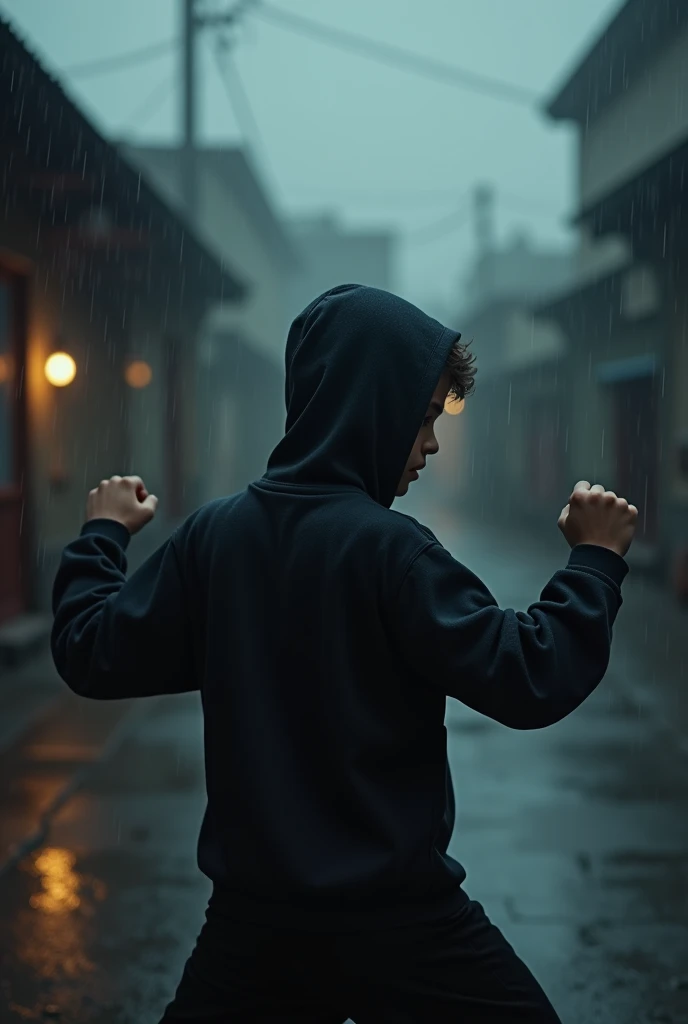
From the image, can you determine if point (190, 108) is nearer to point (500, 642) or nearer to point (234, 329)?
point (234, 329)

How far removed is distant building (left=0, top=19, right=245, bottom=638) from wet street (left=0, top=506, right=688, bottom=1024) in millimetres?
2373

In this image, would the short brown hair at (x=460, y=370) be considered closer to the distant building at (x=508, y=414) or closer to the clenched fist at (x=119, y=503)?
the clenched fist at (x=119, y=503)

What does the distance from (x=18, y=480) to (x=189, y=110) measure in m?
8.38

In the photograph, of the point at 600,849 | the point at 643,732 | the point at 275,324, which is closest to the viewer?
the point at 600,849

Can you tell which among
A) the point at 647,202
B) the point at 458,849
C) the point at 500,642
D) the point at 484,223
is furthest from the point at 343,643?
the point at 484,223

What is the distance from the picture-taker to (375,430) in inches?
68.1

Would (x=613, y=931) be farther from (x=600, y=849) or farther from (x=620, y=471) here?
(x=620, y=471)

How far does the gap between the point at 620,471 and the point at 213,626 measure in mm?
15052

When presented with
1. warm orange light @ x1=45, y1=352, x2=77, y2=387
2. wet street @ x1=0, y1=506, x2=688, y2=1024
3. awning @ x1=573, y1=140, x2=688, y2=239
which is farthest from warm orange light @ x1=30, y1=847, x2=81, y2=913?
awning @ x1=573, y1=140, x2=688, y2=239

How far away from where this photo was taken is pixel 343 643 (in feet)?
5.45

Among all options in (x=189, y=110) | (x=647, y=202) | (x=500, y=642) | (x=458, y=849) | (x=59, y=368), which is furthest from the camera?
(x=189, y=110)

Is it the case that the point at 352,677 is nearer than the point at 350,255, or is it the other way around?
the point at 352,677

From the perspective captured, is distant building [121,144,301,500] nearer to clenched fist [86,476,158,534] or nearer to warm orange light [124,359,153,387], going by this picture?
warm orange light [124,359,153,387]

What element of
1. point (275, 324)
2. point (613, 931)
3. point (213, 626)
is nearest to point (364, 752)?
point (213, 626)
